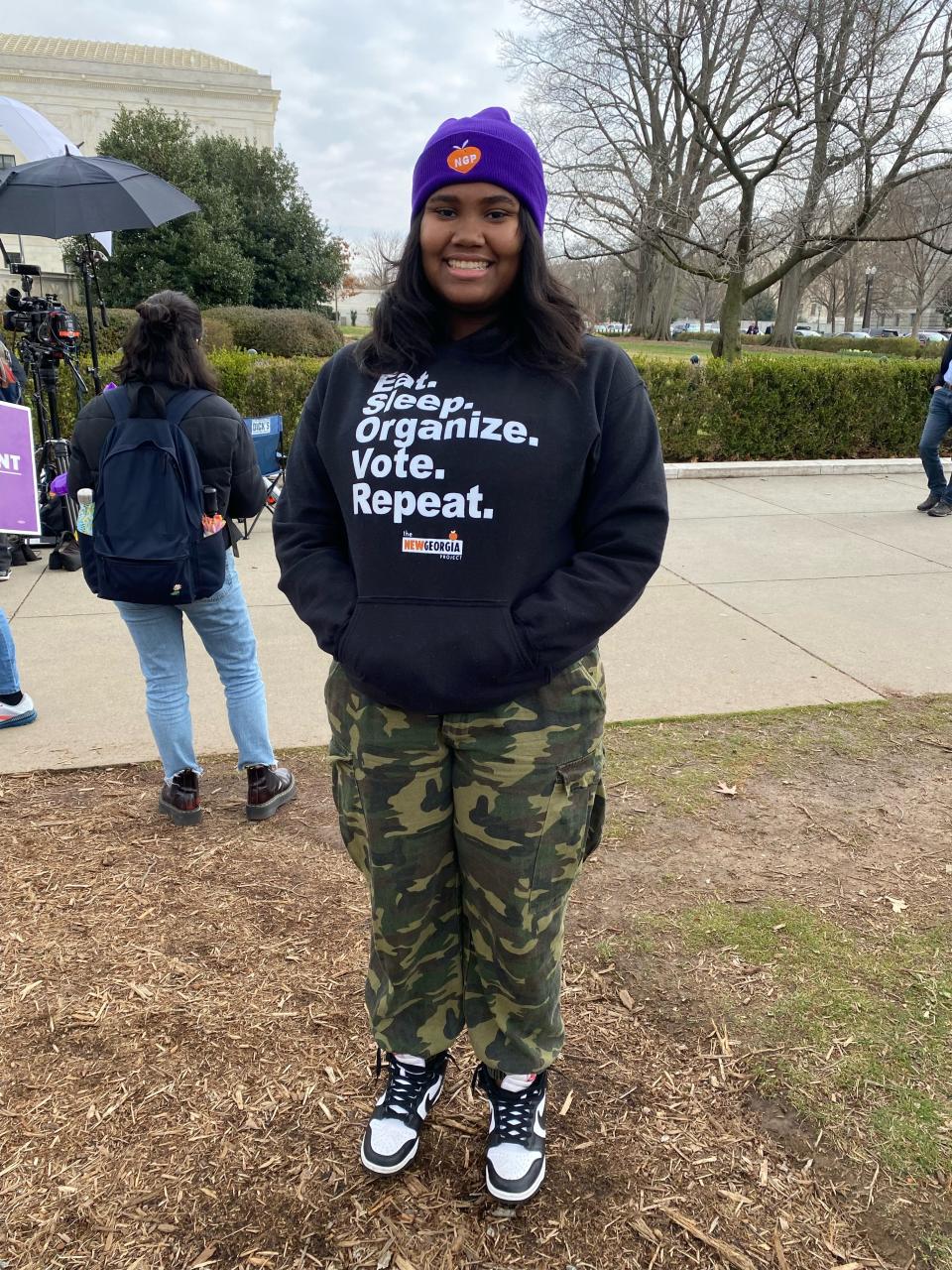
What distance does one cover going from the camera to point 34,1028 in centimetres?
229

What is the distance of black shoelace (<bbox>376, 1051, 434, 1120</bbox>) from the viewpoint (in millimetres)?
1943

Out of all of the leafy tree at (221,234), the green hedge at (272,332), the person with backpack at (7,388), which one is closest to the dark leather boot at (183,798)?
the person with backpack at (7,388)

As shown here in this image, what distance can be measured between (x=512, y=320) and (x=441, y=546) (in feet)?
1.49

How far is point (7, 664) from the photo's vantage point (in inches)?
149

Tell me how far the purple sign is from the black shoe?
7.27 m

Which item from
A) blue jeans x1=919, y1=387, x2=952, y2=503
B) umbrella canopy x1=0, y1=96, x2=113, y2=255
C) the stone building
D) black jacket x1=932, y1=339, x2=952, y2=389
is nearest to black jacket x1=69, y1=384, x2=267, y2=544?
umbrella canopy x1=0, y1=96, x2=113, y2=255

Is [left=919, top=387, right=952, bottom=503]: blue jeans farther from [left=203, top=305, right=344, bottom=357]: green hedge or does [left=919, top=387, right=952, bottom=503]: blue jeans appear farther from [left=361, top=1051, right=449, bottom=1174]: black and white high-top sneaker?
[left=203, top=305, right=344, bottom=357]: green hedge

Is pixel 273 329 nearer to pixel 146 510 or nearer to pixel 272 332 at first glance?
pixel 272 332

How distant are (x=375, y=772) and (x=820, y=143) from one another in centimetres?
1614

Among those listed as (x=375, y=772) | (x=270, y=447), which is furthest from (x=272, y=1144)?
(x=270, y=447)

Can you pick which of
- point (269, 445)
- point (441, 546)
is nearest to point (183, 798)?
point (441, 546)

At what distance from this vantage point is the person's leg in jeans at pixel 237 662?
3.11 metres

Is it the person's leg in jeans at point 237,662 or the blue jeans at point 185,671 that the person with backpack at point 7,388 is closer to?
the blue jeans at point 185,671

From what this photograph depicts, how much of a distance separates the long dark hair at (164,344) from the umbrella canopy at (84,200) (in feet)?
7.13
